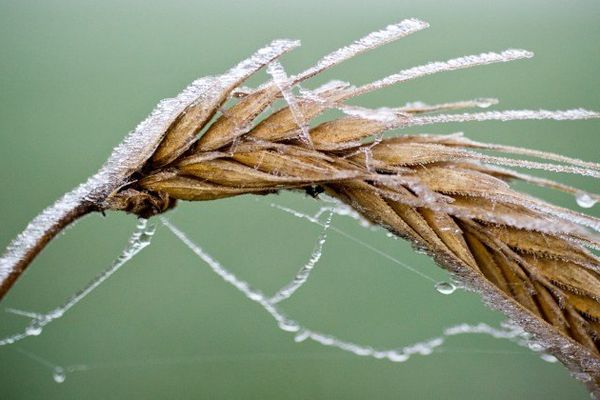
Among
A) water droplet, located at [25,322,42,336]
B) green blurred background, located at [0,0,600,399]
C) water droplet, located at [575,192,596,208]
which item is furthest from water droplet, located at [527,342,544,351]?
green blurred background, located at [0,0,600,399]

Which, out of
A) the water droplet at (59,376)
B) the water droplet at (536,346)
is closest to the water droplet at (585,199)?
the water droplet at (536,346)

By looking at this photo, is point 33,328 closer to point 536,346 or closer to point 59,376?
point 59,376

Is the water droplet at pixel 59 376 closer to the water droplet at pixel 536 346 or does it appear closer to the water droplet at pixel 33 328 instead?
the water droplet at pixel 33 328

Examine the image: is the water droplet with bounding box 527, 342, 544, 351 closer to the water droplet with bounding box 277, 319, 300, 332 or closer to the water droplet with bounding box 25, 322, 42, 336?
the water droplet with bounding box 277, 319, 300, 332

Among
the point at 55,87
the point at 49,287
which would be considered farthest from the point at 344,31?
the point at 49,287

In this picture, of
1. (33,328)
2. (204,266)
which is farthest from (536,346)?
(204,266)

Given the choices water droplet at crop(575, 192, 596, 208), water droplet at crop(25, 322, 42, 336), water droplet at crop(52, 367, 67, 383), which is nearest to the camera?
water droplet at crop(575, 192, 596, 208)

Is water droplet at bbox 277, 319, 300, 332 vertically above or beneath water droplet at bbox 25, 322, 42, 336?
beneath

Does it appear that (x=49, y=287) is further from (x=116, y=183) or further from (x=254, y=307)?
(x=116, y=183)
